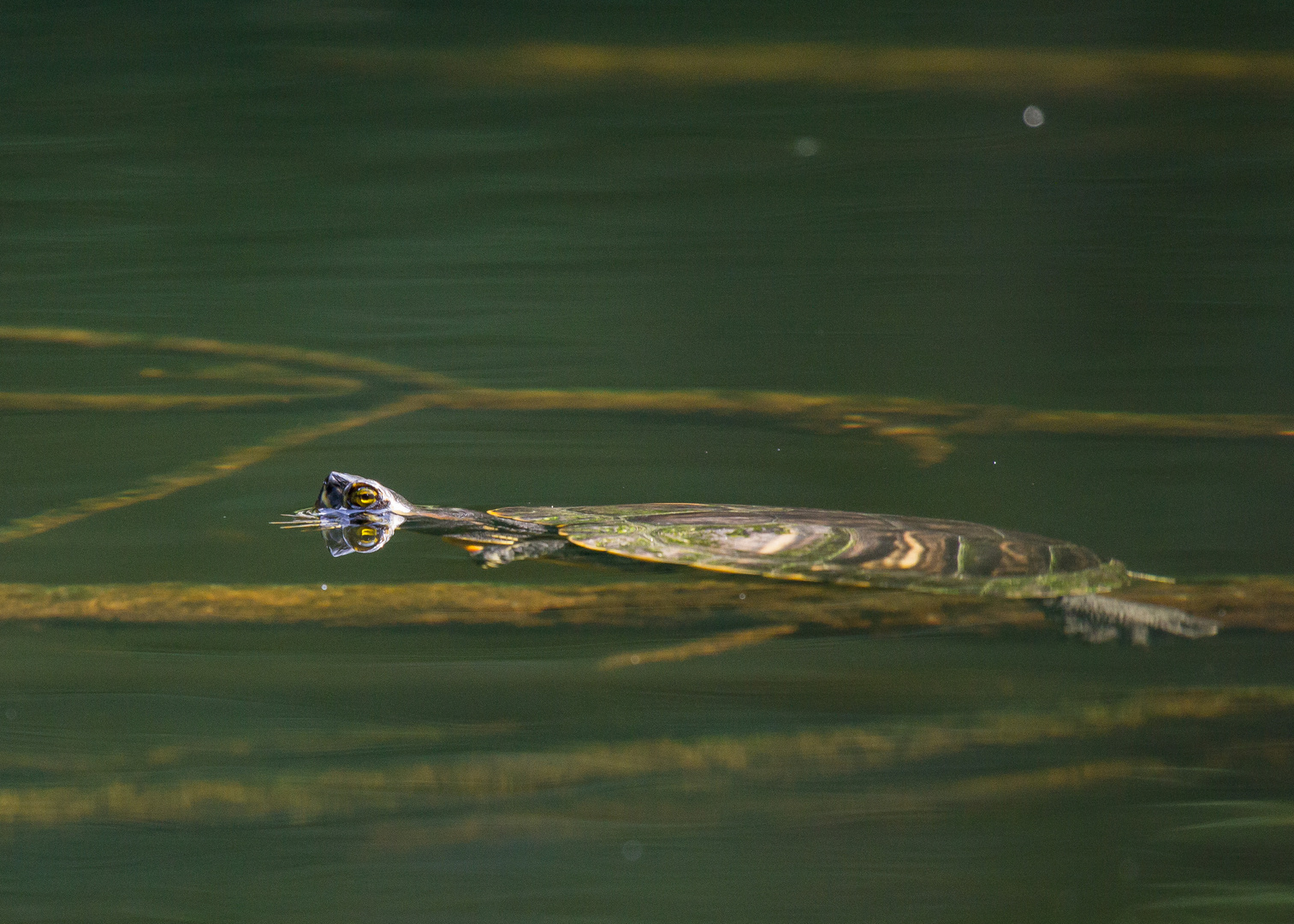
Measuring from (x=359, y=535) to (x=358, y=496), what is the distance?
0.20 ft

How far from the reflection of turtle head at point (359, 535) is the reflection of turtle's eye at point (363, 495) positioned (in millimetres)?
28

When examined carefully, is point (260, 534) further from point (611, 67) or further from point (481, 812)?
point (611, 67)

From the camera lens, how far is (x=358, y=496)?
1810 mm

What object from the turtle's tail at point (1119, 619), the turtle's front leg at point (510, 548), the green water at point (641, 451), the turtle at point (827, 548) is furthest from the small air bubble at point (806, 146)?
the turtle's tail at point (1119, 619)

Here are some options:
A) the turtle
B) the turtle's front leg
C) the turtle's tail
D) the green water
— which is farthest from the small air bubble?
the turtle's tail

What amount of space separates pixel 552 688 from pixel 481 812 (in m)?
0.20

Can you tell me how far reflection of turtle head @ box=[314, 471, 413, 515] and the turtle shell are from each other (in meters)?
0.26

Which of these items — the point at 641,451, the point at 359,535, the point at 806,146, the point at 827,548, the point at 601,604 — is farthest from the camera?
the point at 806,146

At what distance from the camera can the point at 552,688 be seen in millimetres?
1441

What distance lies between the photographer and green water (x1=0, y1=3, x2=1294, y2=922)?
1.24 metres

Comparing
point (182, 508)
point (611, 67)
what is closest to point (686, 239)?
point (611, 67)

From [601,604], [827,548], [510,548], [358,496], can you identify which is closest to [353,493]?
[358,496]

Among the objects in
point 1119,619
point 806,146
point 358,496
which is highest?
point 806,146

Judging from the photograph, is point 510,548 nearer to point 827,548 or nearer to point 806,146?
point 827,548
